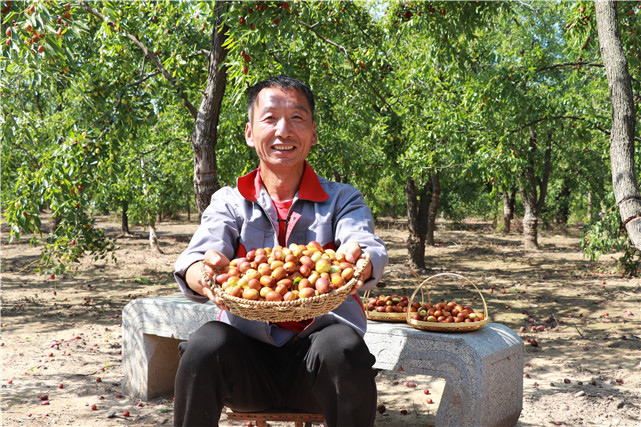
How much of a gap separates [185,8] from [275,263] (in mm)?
6399

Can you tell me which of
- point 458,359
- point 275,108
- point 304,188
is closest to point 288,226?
point 304,188

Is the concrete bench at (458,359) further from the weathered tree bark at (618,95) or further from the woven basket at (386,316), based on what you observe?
the weathered tree bark at (618,95)

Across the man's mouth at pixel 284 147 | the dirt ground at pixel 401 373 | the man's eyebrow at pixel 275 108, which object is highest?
the man's eyebrow at pixel 275 108

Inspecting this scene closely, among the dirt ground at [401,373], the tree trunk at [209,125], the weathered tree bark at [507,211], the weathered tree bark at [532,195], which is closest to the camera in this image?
the dirt ground at [401,373]

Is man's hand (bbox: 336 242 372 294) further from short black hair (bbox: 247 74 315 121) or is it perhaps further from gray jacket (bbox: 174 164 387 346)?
short black hair (bbox: 247 74 315 121)

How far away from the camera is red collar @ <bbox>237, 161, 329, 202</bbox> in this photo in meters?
2.52

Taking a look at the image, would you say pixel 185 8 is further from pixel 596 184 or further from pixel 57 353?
pixel 596 184

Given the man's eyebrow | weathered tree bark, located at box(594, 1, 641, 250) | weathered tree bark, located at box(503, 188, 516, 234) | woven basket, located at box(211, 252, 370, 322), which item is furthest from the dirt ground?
weathered tree bark, located at box(503, 188, 516, 234)

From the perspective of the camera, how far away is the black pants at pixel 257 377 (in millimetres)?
1982

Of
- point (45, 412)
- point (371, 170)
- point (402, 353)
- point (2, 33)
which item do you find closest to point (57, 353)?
point (45, 412)

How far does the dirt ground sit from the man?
6.75 ft

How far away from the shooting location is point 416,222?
36.5 feet

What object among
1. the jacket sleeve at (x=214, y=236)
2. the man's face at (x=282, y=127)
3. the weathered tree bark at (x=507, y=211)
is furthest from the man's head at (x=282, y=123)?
the weathered tree bark at (x=507, y=211)

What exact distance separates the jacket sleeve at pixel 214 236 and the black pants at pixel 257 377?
277mm
